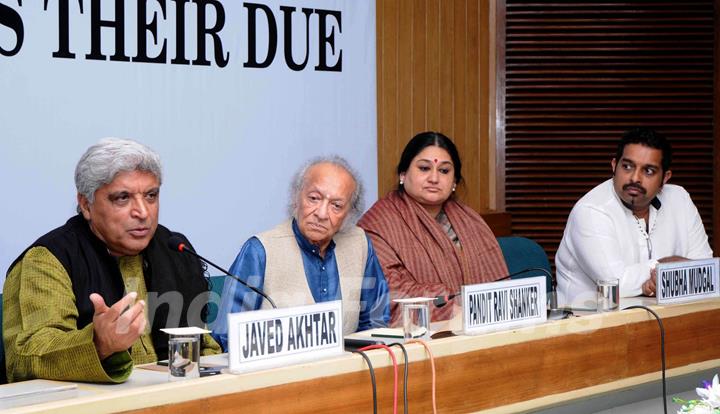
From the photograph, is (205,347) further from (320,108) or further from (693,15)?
(693,15)

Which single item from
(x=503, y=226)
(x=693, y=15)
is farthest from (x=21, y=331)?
(x=693, y=15)

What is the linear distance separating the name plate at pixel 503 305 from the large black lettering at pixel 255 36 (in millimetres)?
1766

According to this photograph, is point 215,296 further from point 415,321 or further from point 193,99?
point 193,99

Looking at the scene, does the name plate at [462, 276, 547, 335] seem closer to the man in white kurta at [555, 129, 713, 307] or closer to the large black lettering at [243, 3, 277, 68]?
the man in white kurta at [555, 129, 713, 307]

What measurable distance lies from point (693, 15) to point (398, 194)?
2.09m

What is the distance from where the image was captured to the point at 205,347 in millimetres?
2537

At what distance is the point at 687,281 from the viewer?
9.48 feet

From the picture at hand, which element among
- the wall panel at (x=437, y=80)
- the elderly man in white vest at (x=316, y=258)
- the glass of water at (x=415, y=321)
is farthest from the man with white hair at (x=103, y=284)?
the wall panel at (x=437, y=80)

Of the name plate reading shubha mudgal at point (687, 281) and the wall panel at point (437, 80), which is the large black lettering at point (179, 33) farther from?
the name plate reading shubha mudgal at point (687, 281)

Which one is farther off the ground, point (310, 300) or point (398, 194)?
point (398, 194)

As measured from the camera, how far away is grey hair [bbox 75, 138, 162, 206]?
229cm

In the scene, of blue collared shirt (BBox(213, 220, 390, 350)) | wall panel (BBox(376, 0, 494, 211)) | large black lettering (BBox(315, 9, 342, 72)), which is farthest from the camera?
wall panel (BBox(376, 0, 494, 211))

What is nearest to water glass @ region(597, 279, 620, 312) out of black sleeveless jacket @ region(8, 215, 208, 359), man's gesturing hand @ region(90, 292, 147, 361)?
black sleeveless jacket @ region(8, 215, 208, 359)

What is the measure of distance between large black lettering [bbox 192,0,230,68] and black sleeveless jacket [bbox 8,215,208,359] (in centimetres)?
124
